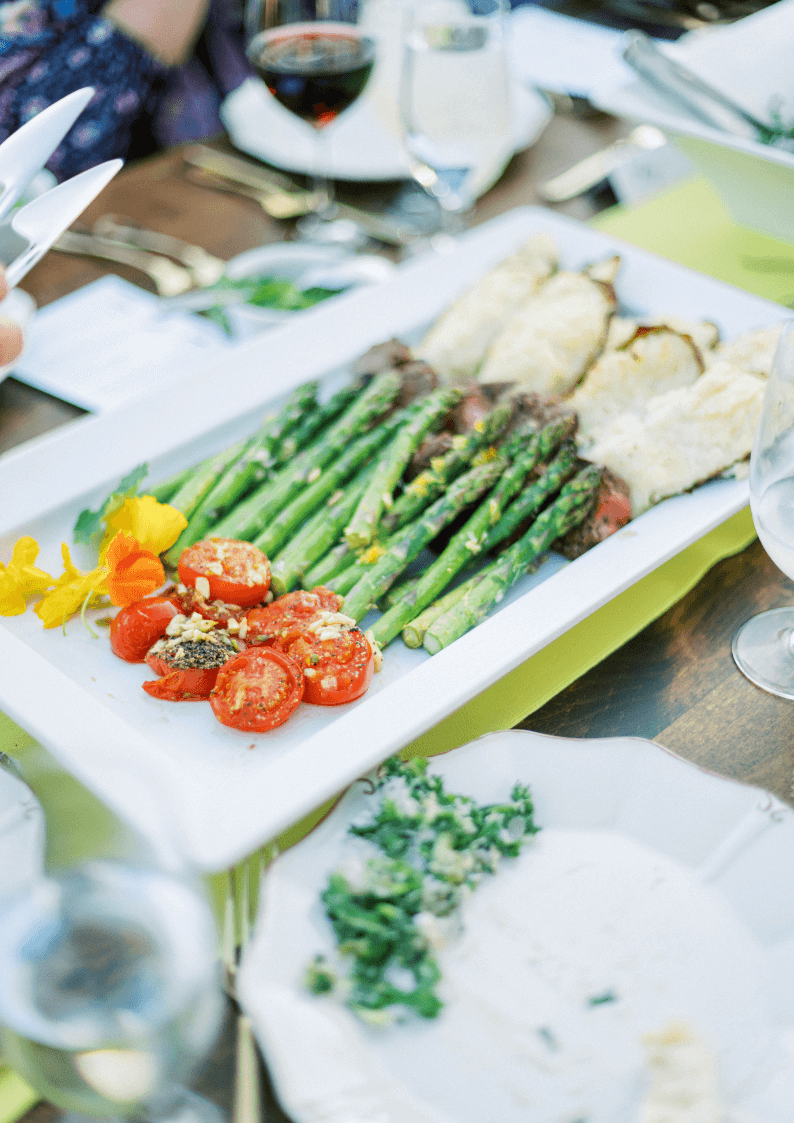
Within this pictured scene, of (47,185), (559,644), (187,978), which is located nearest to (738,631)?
(559,644)

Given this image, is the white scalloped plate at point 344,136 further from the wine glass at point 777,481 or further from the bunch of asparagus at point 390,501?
the wine glass at point 777,481

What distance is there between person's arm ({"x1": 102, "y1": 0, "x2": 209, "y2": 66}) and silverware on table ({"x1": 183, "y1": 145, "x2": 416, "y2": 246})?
95cm

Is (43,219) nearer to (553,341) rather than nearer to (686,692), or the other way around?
(553,341)

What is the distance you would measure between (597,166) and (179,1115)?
11.7 feet

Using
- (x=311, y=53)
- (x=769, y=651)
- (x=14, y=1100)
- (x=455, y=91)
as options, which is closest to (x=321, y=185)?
(x=311, y=53)

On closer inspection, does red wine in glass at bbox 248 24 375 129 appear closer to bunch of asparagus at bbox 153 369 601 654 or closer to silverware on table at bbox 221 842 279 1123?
bunch of asparagus at bbox 153 369 601 654

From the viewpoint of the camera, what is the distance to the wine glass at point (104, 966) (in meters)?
0.96

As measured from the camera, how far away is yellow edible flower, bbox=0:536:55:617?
1948 millimetres

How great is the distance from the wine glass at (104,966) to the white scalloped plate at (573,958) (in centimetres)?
21

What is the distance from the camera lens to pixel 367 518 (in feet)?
7.04

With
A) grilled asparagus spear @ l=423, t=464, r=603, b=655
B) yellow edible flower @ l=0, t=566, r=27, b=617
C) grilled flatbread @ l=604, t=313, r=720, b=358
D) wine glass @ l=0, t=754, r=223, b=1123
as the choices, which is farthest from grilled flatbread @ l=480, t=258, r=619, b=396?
wine glass @ l=0, t=754, r=223, b=1123

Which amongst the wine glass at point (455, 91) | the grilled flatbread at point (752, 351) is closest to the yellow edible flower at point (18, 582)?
the grilled flatbread at point (752, 351)

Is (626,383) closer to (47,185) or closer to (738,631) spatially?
(738,631)

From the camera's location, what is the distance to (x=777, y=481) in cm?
169
